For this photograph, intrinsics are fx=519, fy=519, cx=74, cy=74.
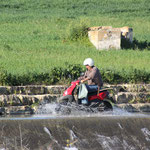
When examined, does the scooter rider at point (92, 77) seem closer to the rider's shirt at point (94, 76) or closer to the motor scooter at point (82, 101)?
the rider's shirt at point (94, 76)

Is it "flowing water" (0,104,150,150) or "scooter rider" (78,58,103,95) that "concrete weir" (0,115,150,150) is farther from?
"scooter rider" (78,58,103,95)

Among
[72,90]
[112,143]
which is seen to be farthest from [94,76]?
[112,143]

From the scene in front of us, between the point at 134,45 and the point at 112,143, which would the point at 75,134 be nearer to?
the point at 112,143

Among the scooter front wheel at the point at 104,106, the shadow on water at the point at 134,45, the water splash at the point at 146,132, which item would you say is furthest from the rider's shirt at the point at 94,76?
the shadow on water at the point at 134,45

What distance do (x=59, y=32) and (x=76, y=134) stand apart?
16105 mm

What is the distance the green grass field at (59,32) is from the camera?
20.5 metres

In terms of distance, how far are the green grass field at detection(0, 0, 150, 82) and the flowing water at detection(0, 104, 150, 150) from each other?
595 centimetres

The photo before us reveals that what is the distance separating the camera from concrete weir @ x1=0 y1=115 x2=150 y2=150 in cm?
1148

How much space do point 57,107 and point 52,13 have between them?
21.6m

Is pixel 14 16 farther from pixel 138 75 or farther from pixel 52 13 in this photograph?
pixel 138 75

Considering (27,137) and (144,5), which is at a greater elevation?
(144,5)

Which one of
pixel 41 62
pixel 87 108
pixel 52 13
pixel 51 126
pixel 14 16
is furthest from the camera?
pixel 52 13

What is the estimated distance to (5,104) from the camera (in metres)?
16.3

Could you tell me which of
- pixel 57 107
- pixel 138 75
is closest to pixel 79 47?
pixel 138 75
